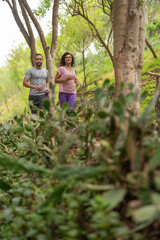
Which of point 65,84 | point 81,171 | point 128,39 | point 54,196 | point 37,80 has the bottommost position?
point 54,196

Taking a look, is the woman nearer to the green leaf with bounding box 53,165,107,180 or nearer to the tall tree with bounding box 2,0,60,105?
the tall tree with bounding box 2,0,60,105

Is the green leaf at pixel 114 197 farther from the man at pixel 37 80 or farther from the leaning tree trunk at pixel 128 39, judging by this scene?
the man at pixel 37 80

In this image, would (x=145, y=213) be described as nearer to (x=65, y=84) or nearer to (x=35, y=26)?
(x=65, y=84)

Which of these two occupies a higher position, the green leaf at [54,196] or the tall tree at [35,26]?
the tall tree at [35,26]

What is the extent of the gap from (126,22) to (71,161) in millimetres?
2446

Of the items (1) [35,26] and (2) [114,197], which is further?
(1) [35,26]

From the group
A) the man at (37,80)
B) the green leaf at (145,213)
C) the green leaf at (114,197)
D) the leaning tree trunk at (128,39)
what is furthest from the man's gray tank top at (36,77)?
the green leaf at (145,213)

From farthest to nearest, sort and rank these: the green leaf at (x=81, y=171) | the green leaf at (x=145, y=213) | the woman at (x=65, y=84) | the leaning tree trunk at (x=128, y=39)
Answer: the woman at (x=65, y=84)
the leaning tree trunk at (x=128, y=39)
the green leaf at (x=81, y=171)
the green leaf at (x=145, y=213)

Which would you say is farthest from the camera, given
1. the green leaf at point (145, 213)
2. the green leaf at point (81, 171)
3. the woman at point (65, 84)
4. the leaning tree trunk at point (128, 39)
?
the woman at point (65, 84)

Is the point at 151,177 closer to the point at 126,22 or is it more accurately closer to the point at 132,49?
the point at 132,49

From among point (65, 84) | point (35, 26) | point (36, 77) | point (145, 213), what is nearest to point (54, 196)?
point (145, 213)

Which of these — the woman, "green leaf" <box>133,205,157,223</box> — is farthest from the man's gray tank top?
"green leaf" <box>133,205,157,223</box>

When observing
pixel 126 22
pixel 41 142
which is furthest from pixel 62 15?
pixel 41 142

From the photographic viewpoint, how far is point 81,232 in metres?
0.79
